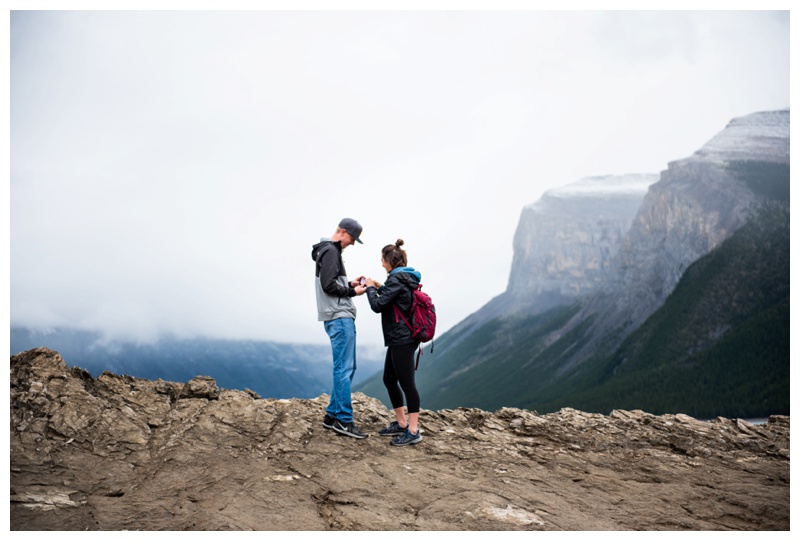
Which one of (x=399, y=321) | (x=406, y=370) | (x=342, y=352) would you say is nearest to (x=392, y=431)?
(x=406, y=370)

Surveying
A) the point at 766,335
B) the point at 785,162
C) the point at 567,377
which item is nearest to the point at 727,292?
the point at 766,335

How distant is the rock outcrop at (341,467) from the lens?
549cm

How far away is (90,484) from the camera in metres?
5.87

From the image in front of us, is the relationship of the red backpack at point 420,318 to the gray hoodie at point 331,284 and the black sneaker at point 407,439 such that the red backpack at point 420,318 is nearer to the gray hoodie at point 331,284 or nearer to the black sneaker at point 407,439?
the gray hoodie at point 331,284

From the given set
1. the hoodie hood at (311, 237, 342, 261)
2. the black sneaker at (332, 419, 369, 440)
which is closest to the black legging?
the black sneaker at (332, 419, 369, 440)

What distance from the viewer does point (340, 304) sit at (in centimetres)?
764

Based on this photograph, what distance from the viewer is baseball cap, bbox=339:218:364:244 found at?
25.5 feet

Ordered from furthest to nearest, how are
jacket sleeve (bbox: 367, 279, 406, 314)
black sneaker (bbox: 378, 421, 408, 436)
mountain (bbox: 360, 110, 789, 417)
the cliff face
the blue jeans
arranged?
the cliff face → mountain (bbox: 360, 110, 789, 417) → black sneaker (bbox: 378, 421, 408, 436) → the blue jeans → jacket sleeve (bbox: 367, 279, 406, 314)

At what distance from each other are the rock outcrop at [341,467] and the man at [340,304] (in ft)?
2.26

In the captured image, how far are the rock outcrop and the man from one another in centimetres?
69

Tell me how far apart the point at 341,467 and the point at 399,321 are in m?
2.05

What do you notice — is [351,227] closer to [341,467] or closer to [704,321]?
[341,467]

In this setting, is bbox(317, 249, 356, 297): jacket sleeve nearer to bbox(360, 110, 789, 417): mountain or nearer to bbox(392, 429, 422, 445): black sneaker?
bbox(392, 429, 422, 445): black sneaker

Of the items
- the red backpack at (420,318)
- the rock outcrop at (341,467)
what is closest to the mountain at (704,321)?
the rock outcrop at (341,467)
